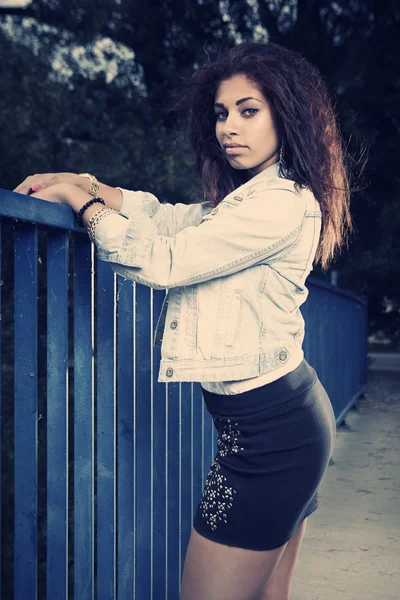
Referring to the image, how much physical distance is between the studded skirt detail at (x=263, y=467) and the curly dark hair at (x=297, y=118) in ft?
1.50

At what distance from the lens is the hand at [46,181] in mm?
1874

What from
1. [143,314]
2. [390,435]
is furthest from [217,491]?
[390,435]

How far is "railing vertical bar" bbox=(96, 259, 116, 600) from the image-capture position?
2.10 meters

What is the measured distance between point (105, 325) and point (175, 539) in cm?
94

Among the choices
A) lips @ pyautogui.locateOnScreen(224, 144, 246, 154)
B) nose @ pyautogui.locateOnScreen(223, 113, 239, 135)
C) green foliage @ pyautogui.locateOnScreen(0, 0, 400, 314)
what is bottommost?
lips @ pyautogui.locateOnScreen(224, 144, 246, 154)

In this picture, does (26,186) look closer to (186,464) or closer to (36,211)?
(36,211)

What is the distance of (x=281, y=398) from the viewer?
173cm

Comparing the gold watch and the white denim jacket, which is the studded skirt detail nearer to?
the white denim jacket

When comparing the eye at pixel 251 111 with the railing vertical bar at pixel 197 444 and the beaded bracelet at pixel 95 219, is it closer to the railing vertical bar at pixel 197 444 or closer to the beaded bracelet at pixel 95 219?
the beaded bracelet at pixel 95 219

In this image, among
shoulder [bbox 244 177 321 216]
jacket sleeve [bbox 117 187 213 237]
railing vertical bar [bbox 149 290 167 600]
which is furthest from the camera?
railing vertical bar [bbox 149 290 167 600]

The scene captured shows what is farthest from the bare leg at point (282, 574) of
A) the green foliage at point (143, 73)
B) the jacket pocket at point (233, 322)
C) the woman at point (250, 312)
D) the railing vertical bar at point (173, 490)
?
the green foliage at point (143, 73)

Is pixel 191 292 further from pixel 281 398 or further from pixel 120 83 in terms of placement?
pixel 120 83

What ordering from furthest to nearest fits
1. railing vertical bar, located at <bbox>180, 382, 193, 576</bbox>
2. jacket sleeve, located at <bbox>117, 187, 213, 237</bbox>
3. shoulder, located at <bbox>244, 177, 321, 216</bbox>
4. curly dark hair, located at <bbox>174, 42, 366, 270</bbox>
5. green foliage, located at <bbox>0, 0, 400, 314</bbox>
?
green foliage, located at <bbox>0, 0, 400, 314</bbox>, railing vertical bar, located at <bbox>180, 382, 193, 576</bbox>, jacket sleeve, located at <bbox>117, 187, 213, 237</bbox>, curly dark hair, located at <bbox>174, 42, 366, 270</bbox>, shoulder, located at <bbox>244, 177, 321, 216</bbox>

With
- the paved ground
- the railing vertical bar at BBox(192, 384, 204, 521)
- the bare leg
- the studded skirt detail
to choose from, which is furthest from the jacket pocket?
the paved ground
